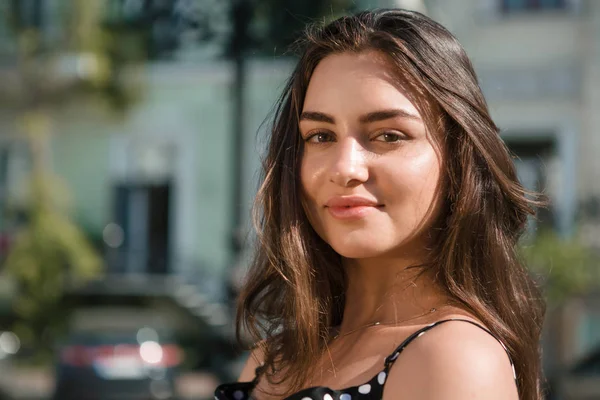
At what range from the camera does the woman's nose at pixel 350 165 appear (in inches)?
60.4

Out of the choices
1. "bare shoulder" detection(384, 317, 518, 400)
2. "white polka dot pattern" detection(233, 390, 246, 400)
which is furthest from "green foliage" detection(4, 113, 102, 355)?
"bare shoulder" detection(384, 317, 518, 400)

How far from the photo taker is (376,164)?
1535 millimetres

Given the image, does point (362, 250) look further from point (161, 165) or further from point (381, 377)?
point (161, 165)

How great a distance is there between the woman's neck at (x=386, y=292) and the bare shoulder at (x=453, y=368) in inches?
5.6

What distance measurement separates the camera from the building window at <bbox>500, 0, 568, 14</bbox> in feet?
56.7

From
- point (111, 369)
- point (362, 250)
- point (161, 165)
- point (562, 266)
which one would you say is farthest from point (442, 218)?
point (161, 165)

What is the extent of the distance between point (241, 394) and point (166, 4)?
476cm

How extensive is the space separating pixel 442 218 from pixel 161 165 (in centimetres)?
1802

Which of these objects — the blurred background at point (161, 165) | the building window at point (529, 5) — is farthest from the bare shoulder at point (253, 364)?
the building window at point (529, 5)

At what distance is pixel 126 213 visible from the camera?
63.5 ft

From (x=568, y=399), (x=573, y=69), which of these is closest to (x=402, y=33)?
(x=568, y=399)

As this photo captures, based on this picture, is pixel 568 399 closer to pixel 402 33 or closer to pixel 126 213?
pixel 402 33

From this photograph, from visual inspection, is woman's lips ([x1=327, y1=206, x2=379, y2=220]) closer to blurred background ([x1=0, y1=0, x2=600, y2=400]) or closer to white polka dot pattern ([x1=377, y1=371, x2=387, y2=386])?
white polka dot pattern ([x1=377, y1=371, x2=387, y2=386])

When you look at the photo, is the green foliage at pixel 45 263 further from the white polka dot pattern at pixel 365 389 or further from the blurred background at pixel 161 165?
the white polka dot pattern at pixel 365 389
